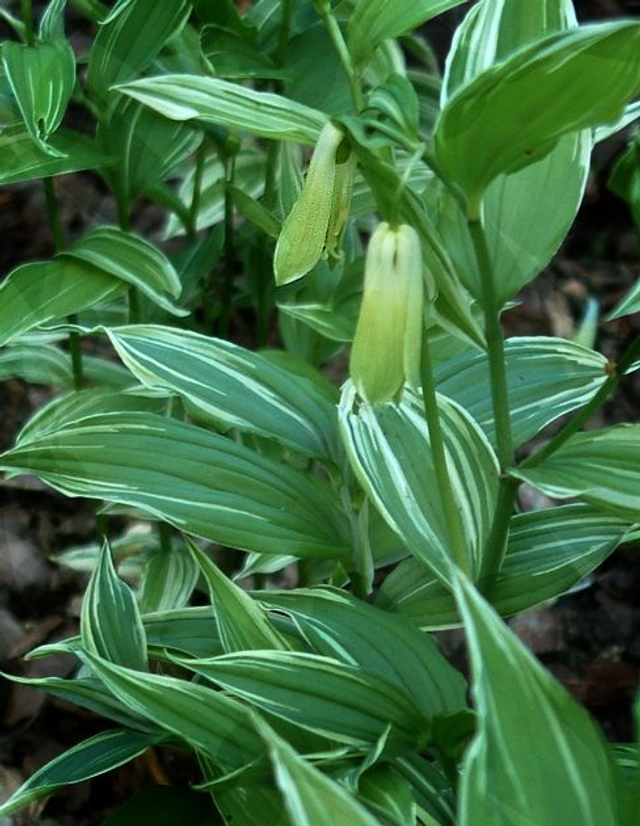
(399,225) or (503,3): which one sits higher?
(503,3)

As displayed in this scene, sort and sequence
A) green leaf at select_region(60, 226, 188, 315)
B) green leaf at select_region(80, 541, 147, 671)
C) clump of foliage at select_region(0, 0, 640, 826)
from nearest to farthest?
clump of foliage at select_region(0, 0, 640, 826) < green leaf at select_region(80, 541, 147, 671) < green leaf at select_region(60, 226, 188, 315)

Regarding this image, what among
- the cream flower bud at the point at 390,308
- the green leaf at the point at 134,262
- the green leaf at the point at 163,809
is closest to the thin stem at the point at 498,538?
the cream flower bud at the point at 390,308

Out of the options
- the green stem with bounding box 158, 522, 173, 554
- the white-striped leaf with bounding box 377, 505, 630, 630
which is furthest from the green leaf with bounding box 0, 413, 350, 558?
the green stem with bounding box 158, 522, 173, 554

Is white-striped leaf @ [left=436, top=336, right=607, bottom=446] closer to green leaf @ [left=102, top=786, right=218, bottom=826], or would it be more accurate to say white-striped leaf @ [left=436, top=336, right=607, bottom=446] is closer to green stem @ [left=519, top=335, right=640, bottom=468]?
green stem @ [left=519, top=335, right=640, bottom=468]

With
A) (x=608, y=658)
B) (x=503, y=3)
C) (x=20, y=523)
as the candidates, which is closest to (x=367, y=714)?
(x=503, y=3)

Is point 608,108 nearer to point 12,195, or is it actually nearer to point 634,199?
point 634,199

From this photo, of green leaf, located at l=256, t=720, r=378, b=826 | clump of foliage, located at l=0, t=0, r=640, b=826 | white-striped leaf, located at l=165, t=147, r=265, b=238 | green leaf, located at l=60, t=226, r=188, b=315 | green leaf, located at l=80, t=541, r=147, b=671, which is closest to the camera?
green leaf, located at l=256, t=720, r=378, b=826
